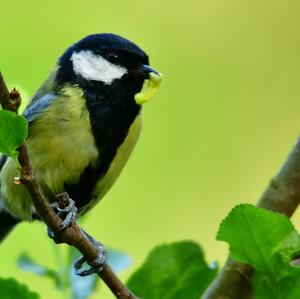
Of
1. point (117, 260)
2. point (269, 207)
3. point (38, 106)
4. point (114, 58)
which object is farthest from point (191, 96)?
point (117, 260)

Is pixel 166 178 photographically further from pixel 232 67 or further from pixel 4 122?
pixel 4 122

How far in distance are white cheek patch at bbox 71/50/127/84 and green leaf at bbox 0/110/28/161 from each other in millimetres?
607

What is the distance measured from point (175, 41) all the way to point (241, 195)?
581 mm

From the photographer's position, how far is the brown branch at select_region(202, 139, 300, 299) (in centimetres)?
108

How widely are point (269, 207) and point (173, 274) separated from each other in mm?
239

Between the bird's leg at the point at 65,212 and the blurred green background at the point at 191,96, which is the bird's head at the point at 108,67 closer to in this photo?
the bird's leg at the point at 65,212

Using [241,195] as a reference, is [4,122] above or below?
above

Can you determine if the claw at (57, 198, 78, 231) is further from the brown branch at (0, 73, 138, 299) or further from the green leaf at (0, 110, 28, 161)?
the green leaf at (0, 110, 28, 161)

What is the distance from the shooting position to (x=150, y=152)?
2.42 metres

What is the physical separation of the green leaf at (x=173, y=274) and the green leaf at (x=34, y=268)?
0.11 metres

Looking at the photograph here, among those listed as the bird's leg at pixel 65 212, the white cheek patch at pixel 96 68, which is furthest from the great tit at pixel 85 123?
the bird's leg at pixel 65 212

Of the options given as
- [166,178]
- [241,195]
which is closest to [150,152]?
[166,178]

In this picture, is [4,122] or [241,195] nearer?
[4,122]

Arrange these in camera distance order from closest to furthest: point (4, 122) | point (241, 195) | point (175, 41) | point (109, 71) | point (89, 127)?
point (4, 122) → point (89, 127) → point (109, 71) → point (241, 195) → point (175, 41)
